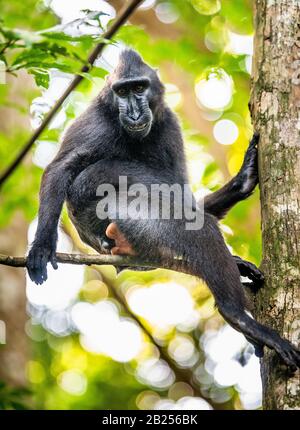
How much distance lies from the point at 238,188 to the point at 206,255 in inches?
46.7

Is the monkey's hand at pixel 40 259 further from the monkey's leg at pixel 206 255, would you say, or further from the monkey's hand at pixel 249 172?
the monkey's hand at pixel 249 172

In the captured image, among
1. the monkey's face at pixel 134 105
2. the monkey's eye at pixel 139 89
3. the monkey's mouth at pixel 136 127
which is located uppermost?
the monkey's eye at pixel 139 89

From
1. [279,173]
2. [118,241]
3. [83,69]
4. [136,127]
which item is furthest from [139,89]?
[279,173]

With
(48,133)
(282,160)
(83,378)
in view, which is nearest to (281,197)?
(282,160)

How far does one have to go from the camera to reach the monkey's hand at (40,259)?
16.8ft

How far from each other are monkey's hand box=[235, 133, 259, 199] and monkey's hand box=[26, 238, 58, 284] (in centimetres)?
188

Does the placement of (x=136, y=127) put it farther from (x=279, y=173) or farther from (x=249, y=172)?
(x=279, y=173)

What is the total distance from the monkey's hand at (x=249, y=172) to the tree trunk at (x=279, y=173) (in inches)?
13.8

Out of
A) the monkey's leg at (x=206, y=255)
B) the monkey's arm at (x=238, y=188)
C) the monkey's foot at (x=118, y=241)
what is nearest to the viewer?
the monkey's leg at (x=206, y=255)

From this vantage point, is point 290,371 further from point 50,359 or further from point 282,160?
point 50,359

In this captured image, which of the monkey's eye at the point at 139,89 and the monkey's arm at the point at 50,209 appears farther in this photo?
the monkey's eye at the point at 139,89

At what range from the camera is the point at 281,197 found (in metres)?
4.57

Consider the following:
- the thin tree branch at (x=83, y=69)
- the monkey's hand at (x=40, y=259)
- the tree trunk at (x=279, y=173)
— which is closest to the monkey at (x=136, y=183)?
the monkey's hand at (x=40, y=259)

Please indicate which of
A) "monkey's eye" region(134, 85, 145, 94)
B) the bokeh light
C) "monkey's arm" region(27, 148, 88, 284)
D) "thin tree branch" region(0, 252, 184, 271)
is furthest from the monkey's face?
the bokeh light
